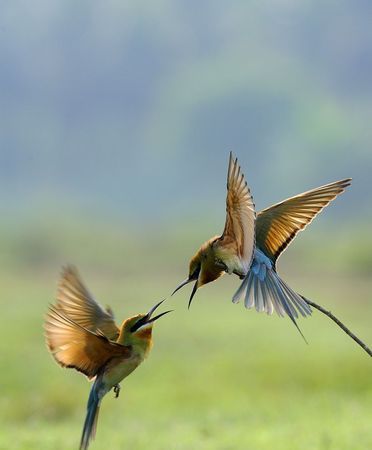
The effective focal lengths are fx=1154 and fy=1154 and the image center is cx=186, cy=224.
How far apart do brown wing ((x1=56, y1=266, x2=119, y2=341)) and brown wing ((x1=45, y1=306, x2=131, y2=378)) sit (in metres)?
0.24

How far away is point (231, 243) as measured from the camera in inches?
184

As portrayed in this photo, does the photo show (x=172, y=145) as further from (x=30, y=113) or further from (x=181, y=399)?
(x=181, y=399)

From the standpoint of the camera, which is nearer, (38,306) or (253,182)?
(38,306)

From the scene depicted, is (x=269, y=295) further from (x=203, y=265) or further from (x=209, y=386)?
(x=209, y=386)

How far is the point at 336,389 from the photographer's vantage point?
1402 cm

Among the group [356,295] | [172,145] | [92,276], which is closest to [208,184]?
[172,145]

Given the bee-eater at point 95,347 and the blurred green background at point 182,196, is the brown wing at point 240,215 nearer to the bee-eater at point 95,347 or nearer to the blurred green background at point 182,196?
the bee-eater at point 95,347

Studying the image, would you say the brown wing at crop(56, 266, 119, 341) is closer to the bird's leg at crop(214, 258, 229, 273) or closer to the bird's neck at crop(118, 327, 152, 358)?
the bird's neck at crop(118, 327, 152, 358)

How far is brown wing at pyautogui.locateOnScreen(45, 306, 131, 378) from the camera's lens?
16.5ft

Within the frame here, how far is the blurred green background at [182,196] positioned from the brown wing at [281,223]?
4.12 m

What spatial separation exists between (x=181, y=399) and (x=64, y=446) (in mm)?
4730

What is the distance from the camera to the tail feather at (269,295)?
186 inches

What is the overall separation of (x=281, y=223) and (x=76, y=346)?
1.10 metres

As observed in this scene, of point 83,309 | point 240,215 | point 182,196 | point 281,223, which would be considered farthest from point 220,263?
point 182,196
